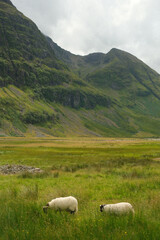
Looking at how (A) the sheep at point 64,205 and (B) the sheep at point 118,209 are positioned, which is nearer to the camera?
(B) the sheep at point 118,209

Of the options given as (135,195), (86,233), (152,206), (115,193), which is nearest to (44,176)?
(115,193)

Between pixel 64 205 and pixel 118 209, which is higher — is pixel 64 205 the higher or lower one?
the lower one

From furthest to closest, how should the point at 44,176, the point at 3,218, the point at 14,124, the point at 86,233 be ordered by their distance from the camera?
1. the point at 14,124
2. the point at 44,176
3. the point at 3,218
4. the point at 86,233

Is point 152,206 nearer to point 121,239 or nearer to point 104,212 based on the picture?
point 104,212

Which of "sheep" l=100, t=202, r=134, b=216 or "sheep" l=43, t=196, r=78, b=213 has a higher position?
"sheep" l=100, t=202, r=134, b=216

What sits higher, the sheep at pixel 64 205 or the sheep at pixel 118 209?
the sheep at pixel 118 209

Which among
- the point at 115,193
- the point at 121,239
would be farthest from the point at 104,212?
the point at 115,193

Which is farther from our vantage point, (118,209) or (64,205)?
(64,205)

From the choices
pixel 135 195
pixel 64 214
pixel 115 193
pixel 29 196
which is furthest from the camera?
pixel 115 193

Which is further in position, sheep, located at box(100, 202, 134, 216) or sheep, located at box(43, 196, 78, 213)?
sheep, located at box(43, 196, 78, 213)

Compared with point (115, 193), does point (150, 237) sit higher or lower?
higher

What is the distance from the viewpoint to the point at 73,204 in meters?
8.74

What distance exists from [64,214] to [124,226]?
8.54ft

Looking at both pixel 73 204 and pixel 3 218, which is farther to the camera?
pixel 73 204
